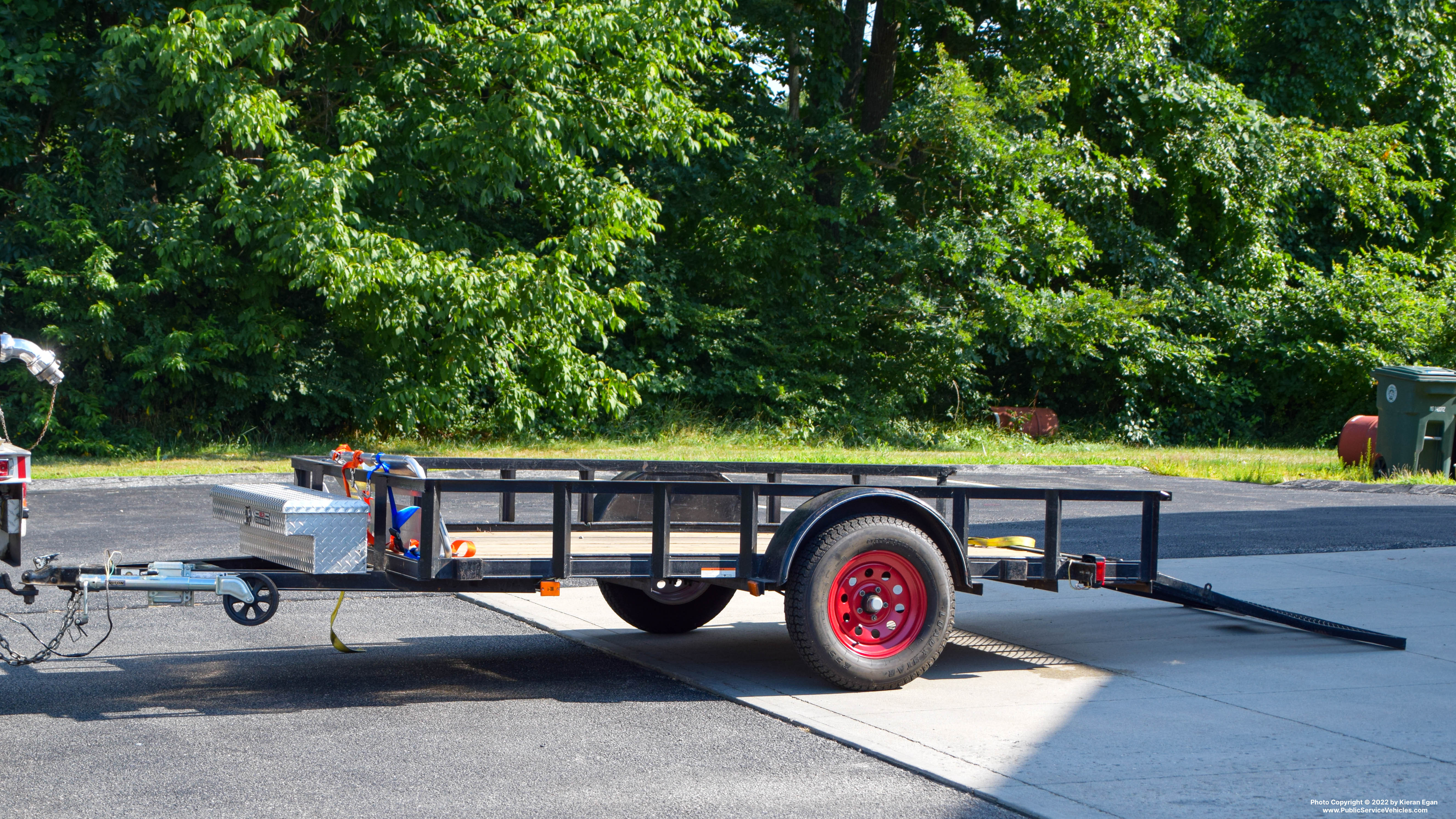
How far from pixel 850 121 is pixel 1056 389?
24.6ft

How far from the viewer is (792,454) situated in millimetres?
21375

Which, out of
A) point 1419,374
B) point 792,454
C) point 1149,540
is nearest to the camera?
point 1149,540

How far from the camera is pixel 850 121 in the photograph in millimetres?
28641

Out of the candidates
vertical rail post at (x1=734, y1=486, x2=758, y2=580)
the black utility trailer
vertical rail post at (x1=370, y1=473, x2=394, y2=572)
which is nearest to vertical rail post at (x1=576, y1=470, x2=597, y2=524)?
the black utility trailer

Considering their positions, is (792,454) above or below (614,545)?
below

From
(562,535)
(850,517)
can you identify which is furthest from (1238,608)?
(562,535)

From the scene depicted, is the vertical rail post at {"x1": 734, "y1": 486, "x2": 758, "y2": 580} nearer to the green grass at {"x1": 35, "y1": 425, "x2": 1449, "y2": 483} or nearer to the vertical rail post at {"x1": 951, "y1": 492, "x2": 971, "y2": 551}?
the vertical rail post at {"x1": 951, "y1": 492, "x2": 971, "y2": 551}

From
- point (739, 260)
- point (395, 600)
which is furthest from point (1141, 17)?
point (395, 600)

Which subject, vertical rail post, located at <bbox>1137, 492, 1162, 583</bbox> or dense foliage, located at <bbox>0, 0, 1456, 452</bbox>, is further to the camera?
dense foliage, located at <bbox>0, 0, 1456, 452</bbox>

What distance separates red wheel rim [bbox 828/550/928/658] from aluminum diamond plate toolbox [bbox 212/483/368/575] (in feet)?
7.08

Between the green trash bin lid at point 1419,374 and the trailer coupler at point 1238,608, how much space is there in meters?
11.8

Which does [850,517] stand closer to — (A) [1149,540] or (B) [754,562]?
(B) [754,562]

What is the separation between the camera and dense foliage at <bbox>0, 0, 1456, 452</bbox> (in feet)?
61.4

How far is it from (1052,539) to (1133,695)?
0.83m
